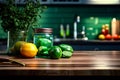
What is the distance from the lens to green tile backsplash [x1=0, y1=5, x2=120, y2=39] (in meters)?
4.70

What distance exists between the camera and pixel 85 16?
472 centimetres

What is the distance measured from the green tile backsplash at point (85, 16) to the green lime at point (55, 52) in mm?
2973

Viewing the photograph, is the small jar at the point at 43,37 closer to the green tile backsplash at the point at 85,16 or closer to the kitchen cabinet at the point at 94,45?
the kitchen cabinet at the point at 94,45

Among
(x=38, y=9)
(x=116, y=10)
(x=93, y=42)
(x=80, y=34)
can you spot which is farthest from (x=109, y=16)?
(x=38, y=9)

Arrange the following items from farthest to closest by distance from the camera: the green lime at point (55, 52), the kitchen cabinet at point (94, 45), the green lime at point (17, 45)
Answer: the kitchen cabinet at point (94, 45) < the green lime at point (17, 45) < the green lime at point (55, 52)

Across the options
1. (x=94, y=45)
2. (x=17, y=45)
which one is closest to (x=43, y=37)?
(x=17, y=45)

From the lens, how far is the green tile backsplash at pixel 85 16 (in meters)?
4.70

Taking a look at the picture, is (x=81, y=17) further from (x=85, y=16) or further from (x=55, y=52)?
(x=55, y=52)

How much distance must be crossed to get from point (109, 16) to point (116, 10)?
15 cm

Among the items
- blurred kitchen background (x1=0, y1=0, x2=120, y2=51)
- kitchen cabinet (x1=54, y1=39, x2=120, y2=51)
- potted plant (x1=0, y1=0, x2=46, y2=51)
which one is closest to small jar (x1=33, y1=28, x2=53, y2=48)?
potted plant (x1=0, y1=0, x2=46, y2=51)

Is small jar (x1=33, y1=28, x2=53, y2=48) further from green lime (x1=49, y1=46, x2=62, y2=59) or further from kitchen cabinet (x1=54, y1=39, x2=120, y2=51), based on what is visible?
kitchen cabinet (x1=54, y1=39, x2=120, y2=51)

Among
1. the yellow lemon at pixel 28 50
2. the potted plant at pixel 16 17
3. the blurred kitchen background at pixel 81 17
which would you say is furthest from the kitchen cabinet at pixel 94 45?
the yellow lemon at pixel 28 50

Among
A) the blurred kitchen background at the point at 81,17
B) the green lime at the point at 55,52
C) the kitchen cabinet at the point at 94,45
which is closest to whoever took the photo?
the green lime at the point at 55,52

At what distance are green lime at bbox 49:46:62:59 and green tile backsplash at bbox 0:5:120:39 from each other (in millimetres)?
2973
